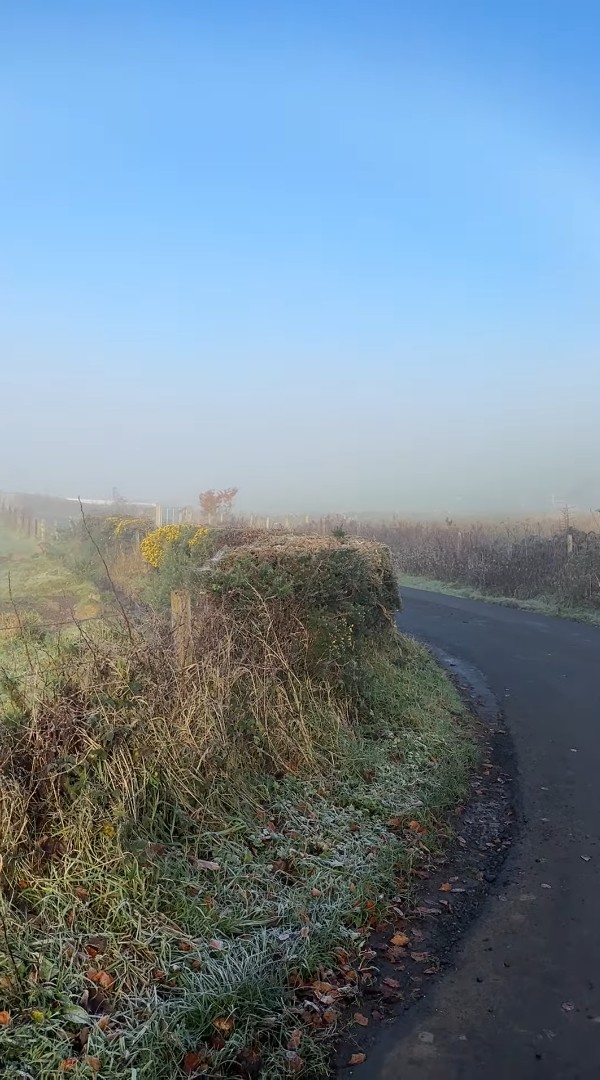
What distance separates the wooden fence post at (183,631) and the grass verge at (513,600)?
12.0 m

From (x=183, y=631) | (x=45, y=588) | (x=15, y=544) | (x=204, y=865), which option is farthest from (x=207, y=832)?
(x=15, y=544)

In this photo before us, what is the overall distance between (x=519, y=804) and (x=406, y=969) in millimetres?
2681

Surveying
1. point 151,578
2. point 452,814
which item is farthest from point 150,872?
point 151,578

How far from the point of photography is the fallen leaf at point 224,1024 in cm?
344

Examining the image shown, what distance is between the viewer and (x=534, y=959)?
4.12m

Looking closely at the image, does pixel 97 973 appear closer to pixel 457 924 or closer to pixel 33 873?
pixel 33 873

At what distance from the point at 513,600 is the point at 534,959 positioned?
16751 mm

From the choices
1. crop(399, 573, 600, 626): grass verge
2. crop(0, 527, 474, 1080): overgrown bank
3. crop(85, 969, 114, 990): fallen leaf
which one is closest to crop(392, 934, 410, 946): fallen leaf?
crop(0, 527, 474, 1080): overgrown bank

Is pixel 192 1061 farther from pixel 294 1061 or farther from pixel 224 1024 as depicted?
pixel 294 1061

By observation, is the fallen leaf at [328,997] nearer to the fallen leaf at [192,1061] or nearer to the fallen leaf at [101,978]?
the fallen leaf at [192,1061]

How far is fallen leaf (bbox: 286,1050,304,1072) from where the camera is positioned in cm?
331

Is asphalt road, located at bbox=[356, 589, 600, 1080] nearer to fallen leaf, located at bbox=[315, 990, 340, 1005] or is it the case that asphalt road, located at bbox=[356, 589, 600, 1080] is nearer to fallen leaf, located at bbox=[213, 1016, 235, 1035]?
fallen leaf, located at bbox=[315, 990, 340, 1005]

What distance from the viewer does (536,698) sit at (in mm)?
Result: 9875

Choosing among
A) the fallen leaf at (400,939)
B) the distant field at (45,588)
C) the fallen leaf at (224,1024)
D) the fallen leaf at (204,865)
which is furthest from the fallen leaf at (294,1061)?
the distant field at (45,588)
